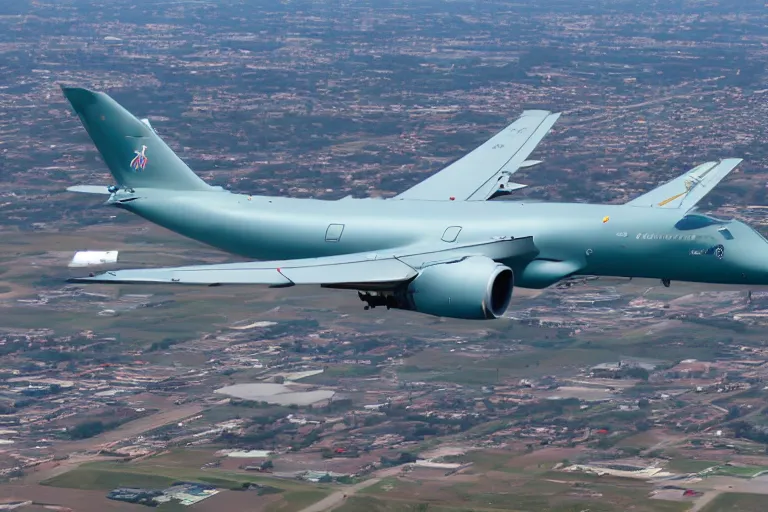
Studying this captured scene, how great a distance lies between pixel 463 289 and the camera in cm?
5228

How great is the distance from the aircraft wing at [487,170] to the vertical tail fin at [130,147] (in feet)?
34.2

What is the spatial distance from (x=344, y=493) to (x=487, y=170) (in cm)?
2228

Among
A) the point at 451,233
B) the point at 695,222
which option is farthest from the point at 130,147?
the point at 695,222

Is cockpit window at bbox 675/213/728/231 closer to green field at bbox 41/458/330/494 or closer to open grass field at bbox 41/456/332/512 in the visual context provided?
open grass field at bbox 41/456/332/512

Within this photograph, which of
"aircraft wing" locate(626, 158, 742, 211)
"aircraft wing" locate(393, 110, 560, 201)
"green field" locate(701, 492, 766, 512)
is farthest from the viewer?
"green field" locate(701, 492, 766, 512)

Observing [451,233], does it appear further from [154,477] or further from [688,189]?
[154,477]

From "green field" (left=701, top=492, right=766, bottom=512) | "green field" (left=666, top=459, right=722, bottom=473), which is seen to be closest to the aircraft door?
"green field" (left=701, top=492, right=766, bottom=512)

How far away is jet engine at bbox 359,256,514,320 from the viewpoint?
2050 inches

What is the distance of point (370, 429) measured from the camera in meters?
92.9

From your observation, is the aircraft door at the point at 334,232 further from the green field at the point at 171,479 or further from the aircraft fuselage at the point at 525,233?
the green field at the point at 171,479

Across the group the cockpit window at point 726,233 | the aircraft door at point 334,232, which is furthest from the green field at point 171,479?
the cockpit window at point 726,233

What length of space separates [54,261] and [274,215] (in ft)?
299

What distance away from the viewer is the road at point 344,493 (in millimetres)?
78188

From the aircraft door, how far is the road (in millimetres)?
23900
